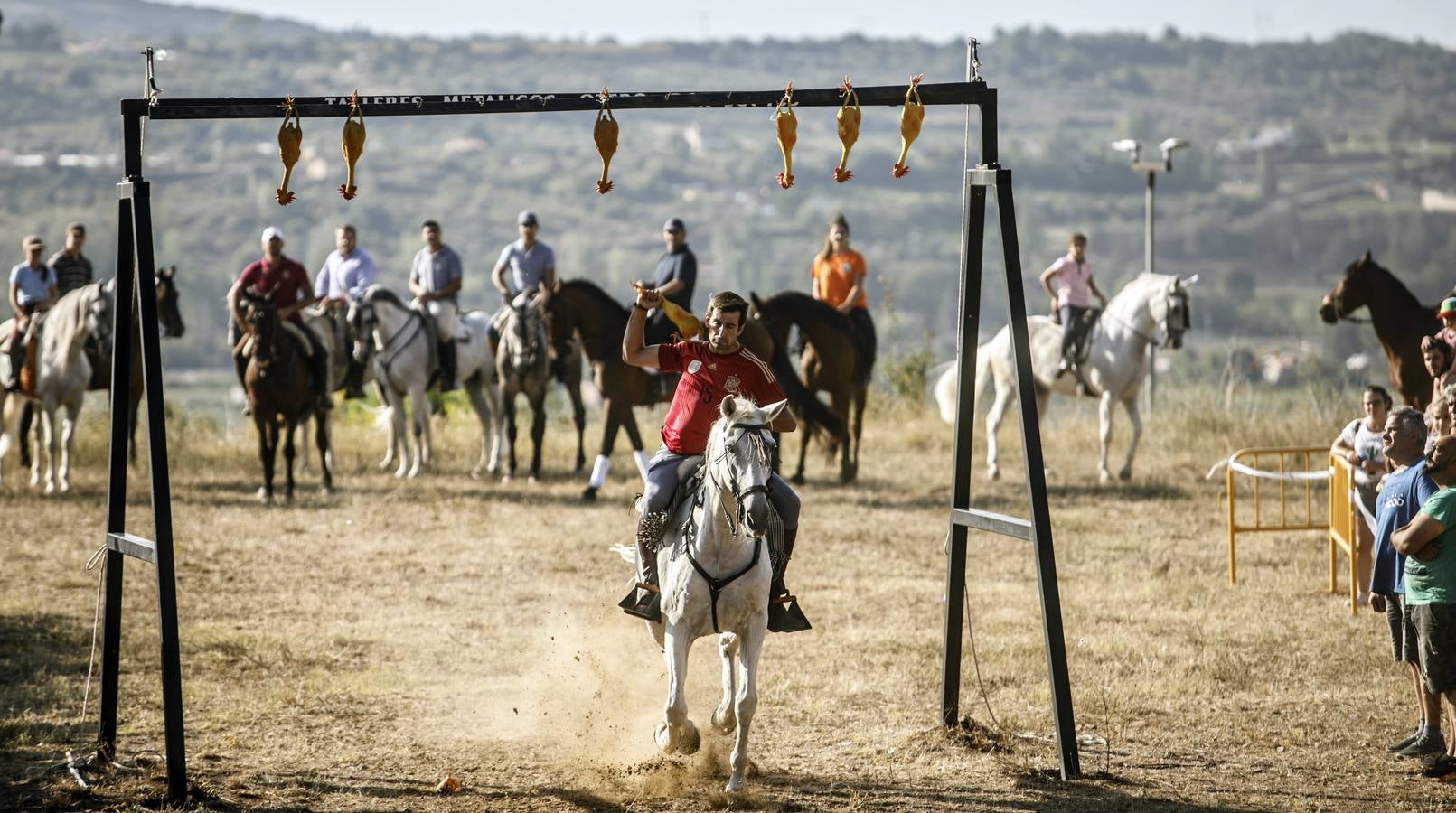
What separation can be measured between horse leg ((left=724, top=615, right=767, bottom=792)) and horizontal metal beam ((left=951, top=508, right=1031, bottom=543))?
3.91 ft

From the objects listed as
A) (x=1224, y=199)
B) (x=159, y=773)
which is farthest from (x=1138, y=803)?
(x=1224, y=199)

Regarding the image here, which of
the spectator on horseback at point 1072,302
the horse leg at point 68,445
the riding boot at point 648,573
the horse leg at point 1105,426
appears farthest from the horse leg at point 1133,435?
the horse leg at point 68,445

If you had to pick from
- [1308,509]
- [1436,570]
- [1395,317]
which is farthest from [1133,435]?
[1436,570]

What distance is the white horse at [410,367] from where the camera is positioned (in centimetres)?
1711

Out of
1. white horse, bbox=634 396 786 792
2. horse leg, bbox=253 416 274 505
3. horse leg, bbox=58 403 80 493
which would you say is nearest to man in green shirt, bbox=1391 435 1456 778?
white horse, bbox=634 396 786 792

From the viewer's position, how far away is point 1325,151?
13950 centimetres

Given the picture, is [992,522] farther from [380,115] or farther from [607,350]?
[607,350]

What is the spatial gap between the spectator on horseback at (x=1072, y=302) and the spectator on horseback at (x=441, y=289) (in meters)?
6.78

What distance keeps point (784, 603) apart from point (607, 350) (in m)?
9.13

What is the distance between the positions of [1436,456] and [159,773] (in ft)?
19.6

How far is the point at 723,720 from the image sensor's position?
23.0 feet

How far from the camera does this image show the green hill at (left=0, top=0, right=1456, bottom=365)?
103 metres

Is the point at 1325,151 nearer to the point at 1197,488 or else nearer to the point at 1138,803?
the point at 1197,488

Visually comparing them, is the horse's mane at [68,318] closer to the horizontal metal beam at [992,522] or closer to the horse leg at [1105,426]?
the horse leg at [1105,426]
